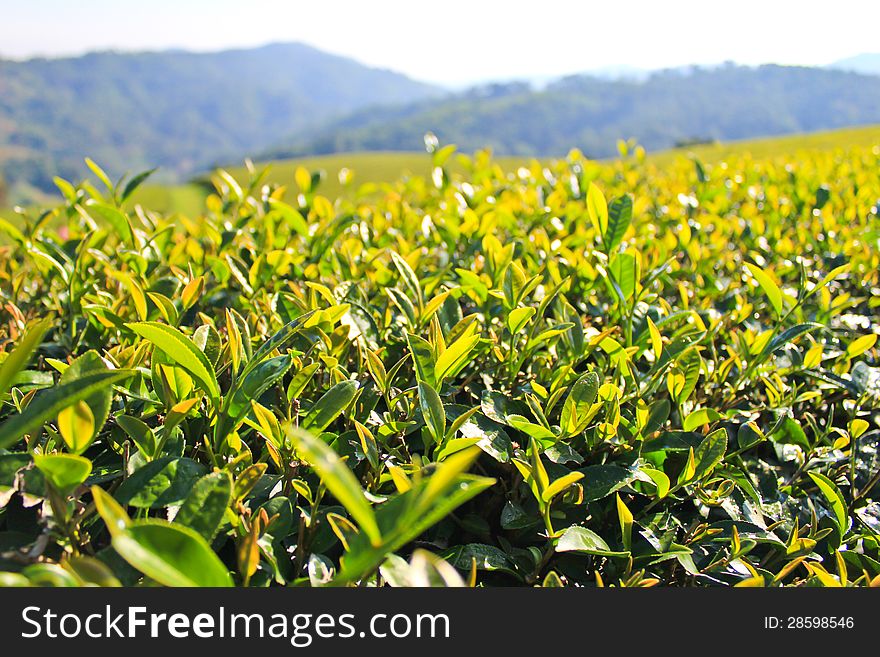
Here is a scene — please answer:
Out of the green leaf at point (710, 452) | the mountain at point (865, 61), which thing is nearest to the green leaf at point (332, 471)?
the green leaf at point (710, 452)

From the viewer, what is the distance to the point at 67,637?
693 millimetres

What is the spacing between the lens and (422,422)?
1067 mm

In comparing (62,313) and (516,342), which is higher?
(62,313)

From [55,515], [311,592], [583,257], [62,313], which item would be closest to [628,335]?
[583,257]

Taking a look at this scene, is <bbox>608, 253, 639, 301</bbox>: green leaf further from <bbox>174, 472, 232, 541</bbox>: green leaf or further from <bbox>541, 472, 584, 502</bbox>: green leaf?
<bbox>174, 472, 232, 541</bbox>: green leaf

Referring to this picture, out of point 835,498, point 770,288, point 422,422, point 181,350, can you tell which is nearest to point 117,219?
point 181,350

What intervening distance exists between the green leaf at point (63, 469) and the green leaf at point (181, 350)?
182 mm

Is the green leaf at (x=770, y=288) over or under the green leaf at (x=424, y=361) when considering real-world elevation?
over

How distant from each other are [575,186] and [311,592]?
2209mm

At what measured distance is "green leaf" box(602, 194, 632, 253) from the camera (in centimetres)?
145

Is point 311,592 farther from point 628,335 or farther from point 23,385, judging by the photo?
point 628,335

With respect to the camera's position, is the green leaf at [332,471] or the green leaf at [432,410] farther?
the green leaf at [432,410]

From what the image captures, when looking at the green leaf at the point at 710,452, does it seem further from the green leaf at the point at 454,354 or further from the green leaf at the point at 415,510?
the green leaf at the point at 415,510

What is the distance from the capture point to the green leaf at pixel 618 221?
1452 mm
